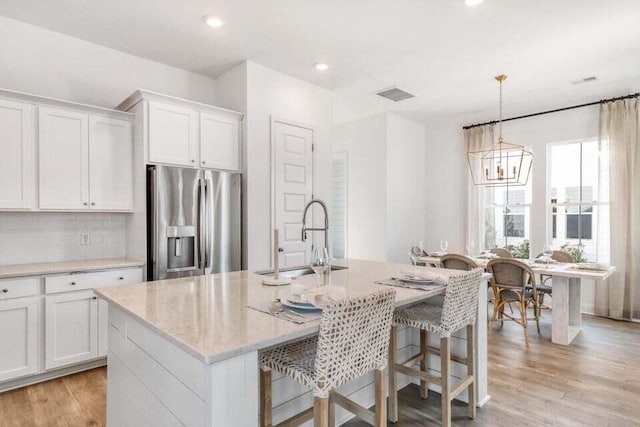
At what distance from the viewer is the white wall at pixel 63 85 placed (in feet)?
10.2

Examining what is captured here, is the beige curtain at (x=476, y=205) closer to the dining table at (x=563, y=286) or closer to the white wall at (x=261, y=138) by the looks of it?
the dining table at (x=563, y=286)

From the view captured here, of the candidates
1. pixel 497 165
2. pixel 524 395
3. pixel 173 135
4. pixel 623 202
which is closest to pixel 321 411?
pixel 524 395

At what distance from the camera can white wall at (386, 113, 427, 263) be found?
5.82 m

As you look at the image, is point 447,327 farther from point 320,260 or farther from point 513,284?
point 513,284

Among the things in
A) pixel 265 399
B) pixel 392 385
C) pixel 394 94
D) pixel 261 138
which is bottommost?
pixel 392 385

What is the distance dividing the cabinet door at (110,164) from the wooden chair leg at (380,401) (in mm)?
2832

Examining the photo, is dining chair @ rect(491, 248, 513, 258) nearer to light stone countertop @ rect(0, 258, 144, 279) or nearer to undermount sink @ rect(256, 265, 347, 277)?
undermount sink @ rect(256, 265, 347, 277)

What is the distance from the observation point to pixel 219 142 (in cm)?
376

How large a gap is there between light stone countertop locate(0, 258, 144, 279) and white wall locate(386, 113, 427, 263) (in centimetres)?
372

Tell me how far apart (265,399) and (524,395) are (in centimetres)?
197

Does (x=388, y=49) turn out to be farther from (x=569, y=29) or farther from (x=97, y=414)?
(x=97, y=414)

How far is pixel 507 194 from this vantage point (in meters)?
5.82

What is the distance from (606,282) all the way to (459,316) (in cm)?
392

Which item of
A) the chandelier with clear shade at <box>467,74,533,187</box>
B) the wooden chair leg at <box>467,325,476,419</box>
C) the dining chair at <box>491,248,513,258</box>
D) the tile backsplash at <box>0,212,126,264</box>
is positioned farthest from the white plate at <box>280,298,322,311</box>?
the chandelier with clear shade at <box>467,74,533,187</box>
